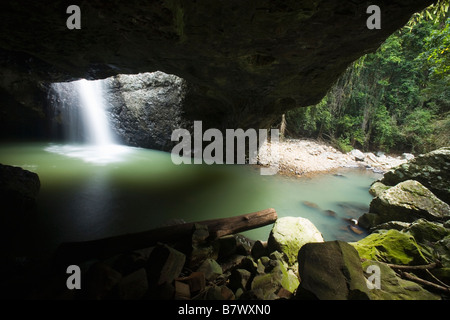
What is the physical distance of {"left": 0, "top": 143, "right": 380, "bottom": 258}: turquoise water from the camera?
3.68 meters

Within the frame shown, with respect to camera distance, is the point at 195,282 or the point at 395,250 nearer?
the point at 195,282

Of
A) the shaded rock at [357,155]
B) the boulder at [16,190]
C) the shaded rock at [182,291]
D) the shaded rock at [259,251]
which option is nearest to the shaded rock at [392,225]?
the shaded rock at [259,251]

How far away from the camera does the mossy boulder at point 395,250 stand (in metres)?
2.47

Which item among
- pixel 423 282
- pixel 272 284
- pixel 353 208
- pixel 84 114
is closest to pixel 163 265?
pixel 272 284

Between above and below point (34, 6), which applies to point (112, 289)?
below

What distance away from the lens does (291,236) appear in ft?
9.65

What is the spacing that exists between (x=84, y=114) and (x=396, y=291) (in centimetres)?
1386

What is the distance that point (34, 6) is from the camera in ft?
9.00

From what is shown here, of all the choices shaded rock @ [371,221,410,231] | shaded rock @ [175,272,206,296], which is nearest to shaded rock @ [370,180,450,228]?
shaded rock @ [371,221,410,231]

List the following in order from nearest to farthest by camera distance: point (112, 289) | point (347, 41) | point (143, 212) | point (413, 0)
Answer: point (112, 289)
point (413, 0)
point (347, 41)
point (143, 212)

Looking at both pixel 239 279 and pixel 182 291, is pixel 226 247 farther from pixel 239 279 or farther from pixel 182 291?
pixel 182 291
